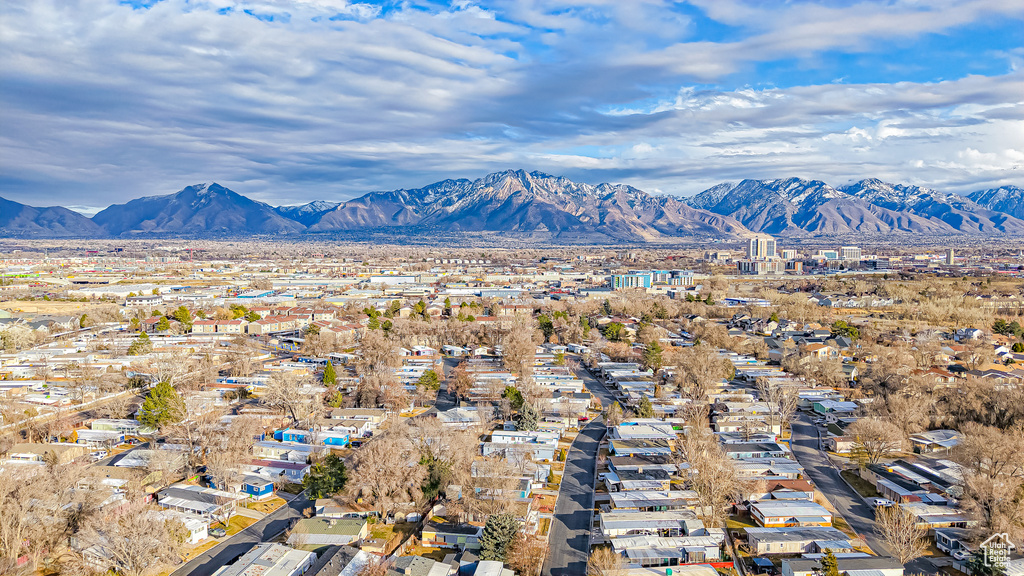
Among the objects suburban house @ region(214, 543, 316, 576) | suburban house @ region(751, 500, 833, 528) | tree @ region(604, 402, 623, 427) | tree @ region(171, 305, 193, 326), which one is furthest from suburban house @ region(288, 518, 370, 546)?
tree @ region(171, 305, 193, 326)

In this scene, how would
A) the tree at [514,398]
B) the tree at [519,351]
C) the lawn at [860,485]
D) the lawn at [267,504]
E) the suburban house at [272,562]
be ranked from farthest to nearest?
1. the tree at [519,351]
2. the tree at [514,398]
3. the lawn at [860,485]
4. the lawn at [267,504]
5. the suburban house at [272,562]

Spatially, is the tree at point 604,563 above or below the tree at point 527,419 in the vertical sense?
below

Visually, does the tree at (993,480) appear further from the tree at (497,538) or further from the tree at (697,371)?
the tree at (497,538)

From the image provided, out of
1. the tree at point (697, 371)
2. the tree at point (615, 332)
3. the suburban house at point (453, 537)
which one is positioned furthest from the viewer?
the tree at point (615, 332)

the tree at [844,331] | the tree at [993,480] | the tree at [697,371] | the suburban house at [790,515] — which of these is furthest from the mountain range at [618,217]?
the suburban house at [790,515]

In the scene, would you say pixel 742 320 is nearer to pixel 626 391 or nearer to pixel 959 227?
pixel 626 391

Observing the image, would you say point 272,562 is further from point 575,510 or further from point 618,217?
point 618,217

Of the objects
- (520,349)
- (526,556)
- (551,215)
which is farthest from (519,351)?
(551,215)
